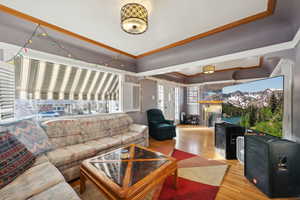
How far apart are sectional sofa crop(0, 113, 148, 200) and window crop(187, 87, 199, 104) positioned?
4197 mm

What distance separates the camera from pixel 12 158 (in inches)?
52.6

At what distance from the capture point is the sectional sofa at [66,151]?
43.0 inches

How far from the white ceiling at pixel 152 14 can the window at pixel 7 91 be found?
931 mm

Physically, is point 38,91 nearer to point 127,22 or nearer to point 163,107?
point 127,22

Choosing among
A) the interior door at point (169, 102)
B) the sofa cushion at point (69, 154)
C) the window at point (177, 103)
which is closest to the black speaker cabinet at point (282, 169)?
the sofa cushion at point (69, 154)

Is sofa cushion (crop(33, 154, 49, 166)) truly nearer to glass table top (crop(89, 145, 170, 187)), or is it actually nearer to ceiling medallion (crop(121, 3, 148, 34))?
glass table top (crop(89, 145, 170, 187))

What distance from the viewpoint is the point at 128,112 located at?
3.82 metres

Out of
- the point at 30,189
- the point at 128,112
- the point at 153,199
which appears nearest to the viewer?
the point at 30,189

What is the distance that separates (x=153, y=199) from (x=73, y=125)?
201cm

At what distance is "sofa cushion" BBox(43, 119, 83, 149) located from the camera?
7.00 feet

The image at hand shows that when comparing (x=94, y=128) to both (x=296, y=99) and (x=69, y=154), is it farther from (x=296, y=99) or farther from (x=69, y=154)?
(x=296, y=99)

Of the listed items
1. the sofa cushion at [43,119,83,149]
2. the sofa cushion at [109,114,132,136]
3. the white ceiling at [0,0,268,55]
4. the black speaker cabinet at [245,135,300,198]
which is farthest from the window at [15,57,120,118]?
the black speaker cabinet at [245,135,300,198]

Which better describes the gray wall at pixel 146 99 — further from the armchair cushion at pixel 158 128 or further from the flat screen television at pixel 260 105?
the flat screen television at pixel 260 105

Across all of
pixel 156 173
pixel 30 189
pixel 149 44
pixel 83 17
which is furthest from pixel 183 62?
pixel 30 189
